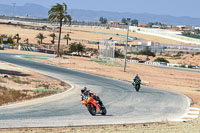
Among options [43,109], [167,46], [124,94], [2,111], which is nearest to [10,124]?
[2,111]

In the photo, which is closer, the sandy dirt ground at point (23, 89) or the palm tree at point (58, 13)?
the sandy dirt ground at point (23, 89)

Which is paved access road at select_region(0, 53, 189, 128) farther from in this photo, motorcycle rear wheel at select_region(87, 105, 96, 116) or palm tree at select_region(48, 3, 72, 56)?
palm tree at select_region(48, 3, 72, 56)

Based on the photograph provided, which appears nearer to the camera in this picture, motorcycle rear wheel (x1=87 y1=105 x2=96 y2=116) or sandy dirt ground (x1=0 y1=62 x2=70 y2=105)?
motorcycle rear wheel (x1=87 y1=105 x2=96 y2=116)

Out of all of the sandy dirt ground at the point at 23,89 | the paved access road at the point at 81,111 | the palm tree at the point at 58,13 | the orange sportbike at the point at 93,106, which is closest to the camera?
the paved access road at the point at 81,111

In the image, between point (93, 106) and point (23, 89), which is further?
point (23, 89)

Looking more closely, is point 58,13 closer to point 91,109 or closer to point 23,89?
point 23,89

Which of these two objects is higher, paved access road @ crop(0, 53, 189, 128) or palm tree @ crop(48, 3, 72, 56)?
palm tree @ crop(48, 3, 72, 56)

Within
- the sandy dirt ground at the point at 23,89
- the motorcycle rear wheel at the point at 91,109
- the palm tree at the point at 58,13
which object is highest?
the palm tree at the point at 58,13

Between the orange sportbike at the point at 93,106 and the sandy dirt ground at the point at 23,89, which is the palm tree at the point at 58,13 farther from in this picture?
the orange sportbike at the point at 93,106

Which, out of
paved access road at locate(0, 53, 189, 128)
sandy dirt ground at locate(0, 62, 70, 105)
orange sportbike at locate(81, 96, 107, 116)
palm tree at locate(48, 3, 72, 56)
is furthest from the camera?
palm tree at locate(48, 3, 72, 56)

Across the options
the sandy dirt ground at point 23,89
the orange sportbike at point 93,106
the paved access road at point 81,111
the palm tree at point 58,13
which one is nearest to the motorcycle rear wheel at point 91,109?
the orange sportbike at point 93,106

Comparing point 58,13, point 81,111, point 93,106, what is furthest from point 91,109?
point 58,13

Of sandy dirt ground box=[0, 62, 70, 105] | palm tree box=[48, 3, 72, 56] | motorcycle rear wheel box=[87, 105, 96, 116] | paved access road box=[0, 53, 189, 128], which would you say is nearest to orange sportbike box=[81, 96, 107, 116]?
motorcycle rear wheel box=[87, 105, 96, 116]

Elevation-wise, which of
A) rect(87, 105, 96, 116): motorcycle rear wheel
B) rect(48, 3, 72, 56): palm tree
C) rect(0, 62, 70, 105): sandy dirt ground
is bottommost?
rect(0, 62, 70, 105): sandy dirt ground
